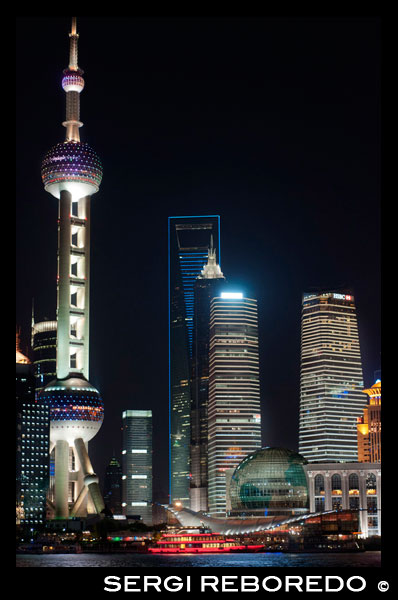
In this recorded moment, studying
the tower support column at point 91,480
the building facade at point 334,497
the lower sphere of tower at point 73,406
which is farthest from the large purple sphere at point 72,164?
the building facade at point 334,497

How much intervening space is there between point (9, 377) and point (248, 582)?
880cm

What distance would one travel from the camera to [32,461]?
196 metres

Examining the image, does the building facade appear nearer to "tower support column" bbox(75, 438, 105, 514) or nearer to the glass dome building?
the glass dome building

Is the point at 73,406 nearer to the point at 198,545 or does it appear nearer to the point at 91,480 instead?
the point at 91,480

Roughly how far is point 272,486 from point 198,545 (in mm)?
35000

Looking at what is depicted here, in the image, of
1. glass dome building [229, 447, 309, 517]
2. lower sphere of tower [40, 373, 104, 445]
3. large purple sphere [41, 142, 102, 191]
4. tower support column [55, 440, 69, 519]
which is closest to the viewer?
glass dome building [229, 447, 309, 517]

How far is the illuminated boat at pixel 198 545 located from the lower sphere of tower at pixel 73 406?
117 feet

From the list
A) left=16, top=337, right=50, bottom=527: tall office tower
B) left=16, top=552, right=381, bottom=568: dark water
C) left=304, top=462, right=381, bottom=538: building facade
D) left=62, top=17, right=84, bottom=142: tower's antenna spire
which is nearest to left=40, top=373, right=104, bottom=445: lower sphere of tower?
left=16, top=337, right=50, bottom=527: tall office tower

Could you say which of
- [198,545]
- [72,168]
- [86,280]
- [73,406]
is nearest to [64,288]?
[86,280]

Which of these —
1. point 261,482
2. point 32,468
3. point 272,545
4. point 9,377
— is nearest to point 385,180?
point 9,377

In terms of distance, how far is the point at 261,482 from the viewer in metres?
183

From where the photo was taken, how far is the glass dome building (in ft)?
598

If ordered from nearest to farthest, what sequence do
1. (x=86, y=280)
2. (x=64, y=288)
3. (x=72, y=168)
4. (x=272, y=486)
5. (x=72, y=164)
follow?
(x=272, y=486)
(x=72, y=168)
(x=72, y=164)
(x=64, y=288)
(x=86, y=280)

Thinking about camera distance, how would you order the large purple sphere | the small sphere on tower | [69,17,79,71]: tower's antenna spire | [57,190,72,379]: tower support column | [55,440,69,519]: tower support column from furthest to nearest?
1. [69,17,79,71]: tower's antenna spire
2. [57,190,72,379]: tower support column
3. the small sphere on tower
4. the large purple sphere
5. [55,440,69,519]: tower support column
